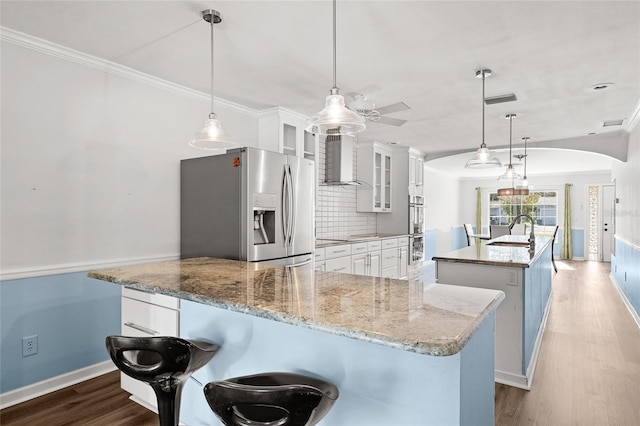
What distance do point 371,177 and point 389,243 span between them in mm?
1085

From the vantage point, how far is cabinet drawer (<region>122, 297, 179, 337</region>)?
1989 millimetres

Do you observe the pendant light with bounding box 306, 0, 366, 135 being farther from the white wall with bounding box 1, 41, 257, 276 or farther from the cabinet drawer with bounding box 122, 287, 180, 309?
the white wall with bounding box 1, 41, 257, 276

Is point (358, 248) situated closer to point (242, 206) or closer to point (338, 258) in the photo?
point (338, 258)

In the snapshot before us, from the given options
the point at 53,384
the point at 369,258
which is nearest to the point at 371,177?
the point at 369,258

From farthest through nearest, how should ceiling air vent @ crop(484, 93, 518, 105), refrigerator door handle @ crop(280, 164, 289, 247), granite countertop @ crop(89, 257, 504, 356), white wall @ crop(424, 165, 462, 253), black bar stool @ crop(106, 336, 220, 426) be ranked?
white wall @ crop(424, 165, 462, 253), ceiling air vent @ crop(484, 93, 518, 105), refrigerator door handle @ crop(280, 164, 289, 247), black bar stool @ crop(106, 336, 220, 426), granite countertop @ crop(89, 257, 504, 356)

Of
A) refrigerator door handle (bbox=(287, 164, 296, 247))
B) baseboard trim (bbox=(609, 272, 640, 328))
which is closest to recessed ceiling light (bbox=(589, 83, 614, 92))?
baseboard trim (bbox=(609, 272, 640, 328))

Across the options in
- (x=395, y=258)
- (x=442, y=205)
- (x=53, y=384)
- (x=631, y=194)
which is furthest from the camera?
(x=442, y=205)

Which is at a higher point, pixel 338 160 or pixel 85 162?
pixel 338 160

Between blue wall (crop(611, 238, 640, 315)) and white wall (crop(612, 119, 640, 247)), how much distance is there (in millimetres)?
141

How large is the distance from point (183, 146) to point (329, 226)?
2516mm

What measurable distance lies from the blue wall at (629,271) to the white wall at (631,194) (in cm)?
14

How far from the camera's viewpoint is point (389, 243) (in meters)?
5.76

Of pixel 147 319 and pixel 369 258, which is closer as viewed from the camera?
pixel 147 319

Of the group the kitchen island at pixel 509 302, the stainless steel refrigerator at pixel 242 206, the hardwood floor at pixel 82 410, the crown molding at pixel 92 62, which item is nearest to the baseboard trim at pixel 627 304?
the kitchen island at pixel 509 302
